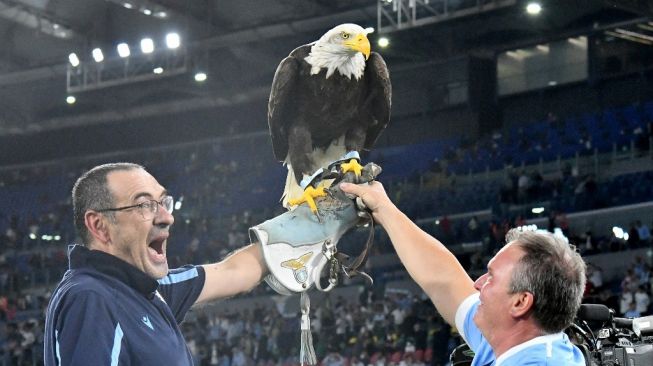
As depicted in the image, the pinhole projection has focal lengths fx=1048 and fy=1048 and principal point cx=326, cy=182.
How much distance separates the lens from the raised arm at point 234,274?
8.43 ft

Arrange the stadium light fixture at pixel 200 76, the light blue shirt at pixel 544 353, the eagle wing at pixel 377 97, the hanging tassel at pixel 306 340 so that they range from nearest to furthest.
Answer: the light blue shirt at pixel 544 353, the hanging tassel at pixel 306 340, the eagle wing at pixel 377 97, the stadium light fixture at pixel 200 76

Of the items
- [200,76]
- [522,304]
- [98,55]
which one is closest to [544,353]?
[522,304]

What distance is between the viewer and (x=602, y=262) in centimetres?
1175

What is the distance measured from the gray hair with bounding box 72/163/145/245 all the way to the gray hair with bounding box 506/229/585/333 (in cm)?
84

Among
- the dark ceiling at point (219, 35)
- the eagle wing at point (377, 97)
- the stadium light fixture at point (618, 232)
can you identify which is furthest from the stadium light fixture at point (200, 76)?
the eagle wing at point (377, 97)

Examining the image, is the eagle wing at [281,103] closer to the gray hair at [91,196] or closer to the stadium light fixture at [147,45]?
the gray hair at [91,196]

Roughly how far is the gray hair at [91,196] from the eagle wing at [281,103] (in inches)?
40.4

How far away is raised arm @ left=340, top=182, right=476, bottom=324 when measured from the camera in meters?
2.46

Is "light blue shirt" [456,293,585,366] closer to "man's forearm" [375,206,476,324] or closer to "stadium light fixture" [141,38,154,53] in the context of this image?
"man's forearm" [375,206,476,324]

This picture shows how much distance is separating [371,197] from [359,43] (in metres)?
0.91

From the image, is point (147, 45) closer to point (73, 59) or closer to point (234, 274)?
point (73, 59)

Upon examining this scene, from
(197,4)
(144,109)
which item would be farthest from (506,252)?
(144,109)

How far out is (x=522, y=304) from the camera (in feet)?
5.99

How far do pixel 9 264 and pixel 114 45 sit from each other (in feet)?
13.1
